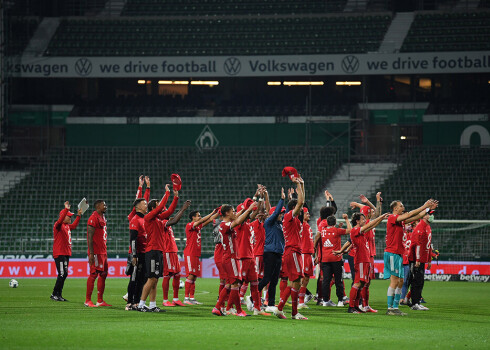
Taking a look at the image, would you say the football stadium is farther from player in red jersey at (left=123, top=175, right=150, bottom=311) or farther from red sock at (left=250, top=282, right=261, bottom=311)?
player in red jersey at (left=123, top=175, right=150, bottom=311)

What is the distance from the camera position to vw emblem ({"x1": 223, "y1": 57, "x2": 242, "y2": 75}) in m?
46.8

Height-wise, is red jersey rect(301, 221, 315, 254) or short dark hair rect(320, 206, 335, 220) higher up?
short dark hair rect(320, 206, 335, 220)

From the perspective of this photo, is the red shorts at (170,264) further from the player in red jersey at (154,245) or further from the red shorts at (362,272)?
the red shorts at (362,272)

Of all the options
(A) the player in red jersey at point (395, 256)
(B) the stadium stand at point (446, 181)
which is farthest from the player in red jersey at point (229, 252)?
(B) the stadium stand at point (446, 181)

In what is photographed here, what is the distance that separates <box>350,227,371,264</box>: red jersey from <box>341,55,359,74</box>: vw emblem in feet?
93.0

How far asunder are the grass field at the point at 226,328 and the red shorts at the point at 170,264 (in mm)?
1036

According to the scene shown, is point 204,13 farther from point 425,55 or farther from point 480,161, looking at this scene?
point 480,161

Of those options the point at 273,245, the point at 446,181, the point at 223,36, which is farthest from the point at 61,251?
the point at 223,36

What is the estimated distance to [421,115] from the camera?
4647 cm

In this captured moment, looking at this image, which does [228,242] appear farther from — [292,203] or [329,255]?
[329,255]

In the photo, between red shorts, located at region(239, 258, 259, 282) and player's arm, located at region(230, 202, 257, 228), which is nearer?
player's arm, located at region(230, 202, 257, 228)

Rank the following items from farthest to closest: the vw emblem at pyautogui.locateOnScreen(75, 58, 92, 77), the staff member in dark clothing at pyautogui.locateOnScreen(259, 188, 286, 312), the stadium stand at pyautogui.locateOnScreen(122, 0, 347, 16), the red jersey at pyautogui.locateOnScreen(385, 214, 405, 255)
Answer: the stadium stand at pyautogui.locateOnScreen(122, 0, 347, 16) → the vw emblem at pyautogui.locateOnScreen(75, 58, 92, 77) → the red jersey at pyautogui.locateOnScreen(385, 214, 405, 255) → the staff member in dark clothing at pyautogui.locateOnScreen(259, 188, 286, 312)

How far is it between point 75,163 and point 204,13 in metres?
12.4

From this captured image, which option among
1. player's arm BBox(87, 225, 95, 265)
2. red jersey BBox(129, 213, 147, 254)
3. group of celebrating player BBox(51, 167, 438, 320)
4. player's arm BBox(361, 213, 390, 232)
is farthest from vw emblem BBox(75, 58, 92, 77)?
player's arm BBox(361, 213, 390, 232)
